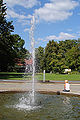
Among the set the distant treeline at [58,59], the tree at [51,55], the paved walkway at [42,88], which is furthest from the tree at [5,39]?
the tree at [51,55]

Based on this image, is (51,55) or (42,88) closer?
(42,88)

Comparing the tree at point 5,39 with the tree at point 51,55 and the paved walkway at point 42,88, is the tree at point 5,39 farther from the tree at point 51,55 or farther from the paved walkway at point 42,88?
the tree at point 51,55

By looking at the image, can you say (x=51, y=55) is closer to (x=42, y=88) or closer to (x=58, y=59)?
(x=58, y=59)

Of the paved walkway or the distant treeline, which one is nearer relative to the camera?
the paved walkway

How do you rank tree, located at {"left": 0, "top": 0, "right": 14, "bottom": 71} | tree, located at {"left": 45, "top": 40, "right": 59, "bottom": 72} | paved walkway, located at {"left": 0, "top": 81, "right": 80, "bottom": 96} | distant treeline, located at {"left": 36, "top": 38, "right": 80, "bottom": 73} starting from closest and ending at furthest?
paved walkway, located at {"left": 0, "top": 81, "right": 80, "bottom": 96} → tree, located at {"left": 0, "top": 0, "right": 14, "bottom": 71} → distant treeline, located at {"left": 36, "top": 38, "right": 80, "bottom": 73} → tree, located at {"left": 45, "top": 40, "right": 59, "bottom": 72}

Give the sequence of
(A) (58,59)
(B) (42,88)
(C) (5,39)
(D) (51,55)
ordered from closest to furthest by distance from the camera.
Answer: (B) (42,88) → (C) (5,39) → (A) (58,59) → (D) (51,55)

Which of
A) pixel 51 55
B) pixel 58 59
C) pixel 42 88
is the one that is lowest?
pixel 42 88

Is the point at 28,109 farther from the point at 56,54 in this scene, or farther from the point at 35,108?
the point at 56,54

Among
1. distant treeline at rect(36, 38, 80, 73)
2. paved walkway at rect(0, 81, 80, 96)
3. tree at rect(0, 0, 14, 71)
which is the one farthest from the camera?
distant treeline at rect(36, 38, 80, 73)

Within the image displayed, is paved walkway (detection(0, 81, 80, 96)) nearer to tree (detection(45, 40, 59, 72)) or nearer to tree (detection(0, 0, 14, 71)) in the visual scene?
tree (detection(0, 0, 14, 71))

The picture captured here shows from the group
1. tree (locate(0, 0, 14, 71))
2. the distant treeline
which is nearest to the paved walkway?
tree (locate(0, 0, 14, 71))

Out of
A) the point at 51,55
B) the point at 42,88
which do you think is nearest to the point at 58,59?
the point at 51,55

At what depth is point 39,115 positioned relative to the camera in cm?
716

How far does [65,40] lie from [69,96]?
262 feet
